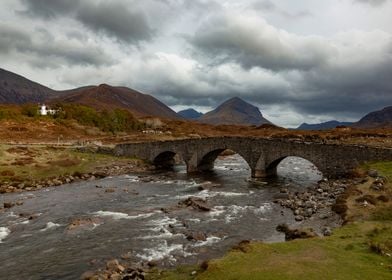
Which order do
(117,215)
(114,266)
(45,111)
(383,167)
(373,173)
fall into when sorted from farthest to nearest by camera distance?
1. (45,111)
2. (383,167)
3. (373,173)
4. (117,215)
5. (114,266)

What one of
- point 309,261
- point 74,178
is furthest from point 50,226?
point 74,178

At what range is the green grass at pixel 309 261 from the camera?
18.0 m

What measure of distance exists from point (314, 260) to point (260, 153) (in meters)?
40.3

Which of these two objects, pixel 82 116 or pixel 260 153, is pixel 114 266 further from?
pixel 82 116

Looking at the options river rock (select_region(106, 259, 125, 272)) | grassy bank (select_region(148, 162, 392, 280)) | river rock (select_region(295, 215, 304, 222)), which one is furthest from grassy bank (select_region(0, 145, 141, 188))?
grassy bank (select_region(148, 162, 392, 280))

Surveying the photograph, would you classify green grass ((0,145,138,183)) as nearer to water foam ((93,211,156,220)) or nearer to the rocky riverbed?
the rocky riverbed

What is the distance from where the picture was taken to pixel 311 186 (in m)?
50.9

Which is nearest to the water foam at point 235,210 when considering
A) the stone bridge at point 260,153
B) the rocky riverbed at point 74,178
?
the stone bridge at point 260,153

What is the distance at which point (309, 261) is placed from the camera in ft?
64.6

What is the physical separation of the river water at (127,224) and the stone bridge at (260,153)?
12.4ft

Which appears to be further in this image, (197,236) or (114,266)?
(197,236)

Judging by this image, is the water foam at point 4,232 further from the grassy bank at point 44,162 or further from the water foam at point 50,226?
the grassy bank at point 44,162

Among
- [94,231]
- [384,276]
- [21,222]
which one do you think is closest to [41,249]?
[94,231]

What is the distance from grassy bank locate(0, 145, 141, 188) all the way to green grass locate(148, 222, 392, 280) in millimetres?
46633
